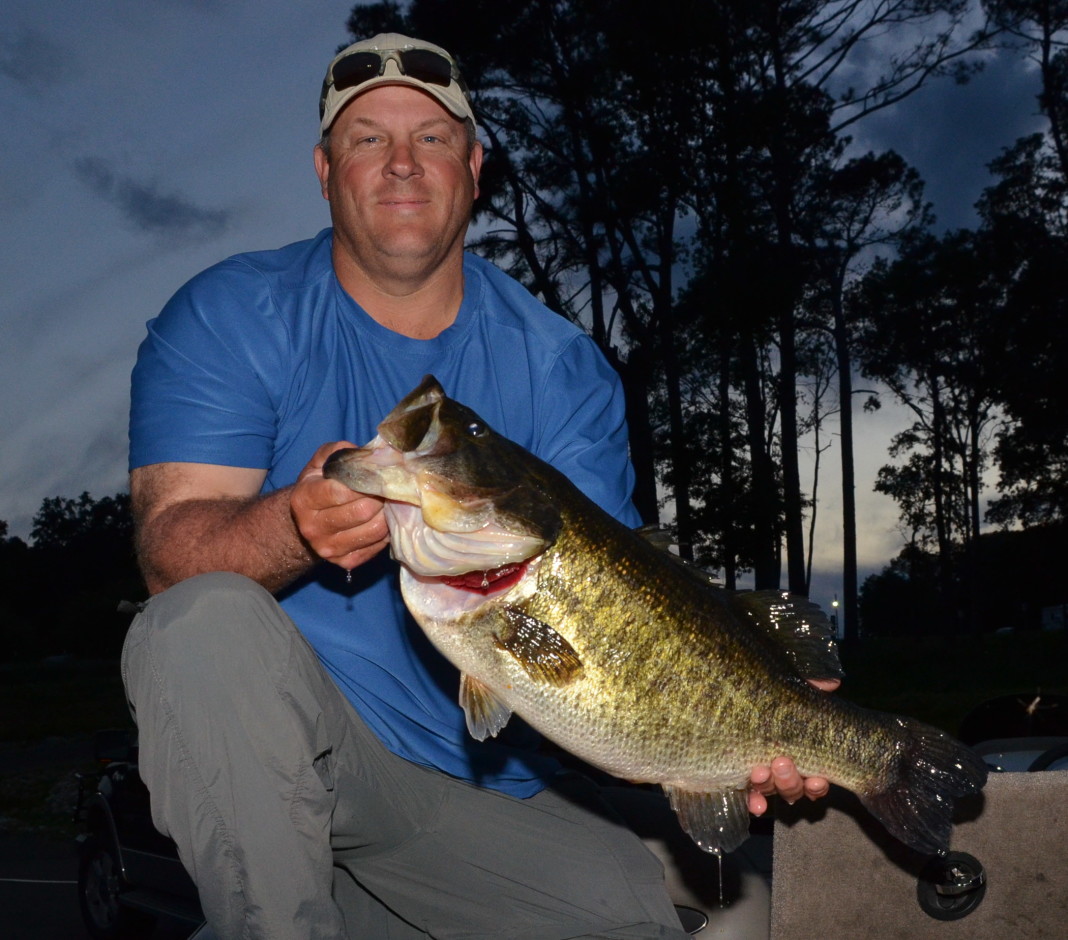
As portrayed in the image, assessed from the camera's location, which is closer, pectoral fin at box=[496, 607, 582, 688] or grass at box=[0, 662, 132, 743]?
pectoral fin at box=[496, 607, 582, 688]

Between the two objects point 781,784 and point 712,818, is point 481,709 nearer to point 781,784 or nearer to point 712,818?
point 712,818

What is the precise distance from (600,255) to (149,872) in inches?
813

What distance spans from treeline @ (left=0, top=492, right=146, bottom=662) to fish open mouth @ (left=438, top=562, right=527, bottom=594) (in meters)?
61.7

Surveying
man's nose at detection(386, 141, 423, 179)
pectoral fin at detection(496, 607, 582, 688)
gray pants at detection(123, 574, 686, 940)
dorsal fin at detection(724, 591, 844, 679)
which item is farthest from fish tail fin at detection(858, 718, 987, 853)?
man's nose at detection(386, 141, 423, 179)

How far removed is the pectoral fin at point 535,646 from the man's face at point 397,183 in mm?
1496

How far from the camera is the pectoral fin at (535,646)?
256cm

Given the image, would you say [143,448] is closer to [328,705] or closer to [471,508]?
[328,705]

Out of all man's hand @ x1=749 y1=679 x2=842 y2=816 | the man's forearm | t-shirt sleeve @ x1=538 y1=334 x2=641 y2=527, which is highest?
t-shirt sleeve @ x1=538 y1=334 x2=641 y2=527

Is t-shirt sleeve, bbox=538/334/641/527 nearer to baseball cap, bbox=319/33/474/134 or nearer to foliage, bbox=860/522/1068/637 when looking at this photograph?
baseball cap, bbox=319/33/474/134

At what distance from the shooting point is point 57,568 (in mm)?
81875

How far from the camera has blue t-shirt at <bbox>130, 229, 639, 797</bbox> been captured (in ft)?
10.6

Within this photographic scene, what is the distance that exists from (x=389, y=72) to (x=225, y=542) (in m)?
1.86

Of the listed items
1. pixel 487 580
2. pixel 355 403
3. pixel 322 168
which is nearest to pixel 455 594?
pixel 487 580

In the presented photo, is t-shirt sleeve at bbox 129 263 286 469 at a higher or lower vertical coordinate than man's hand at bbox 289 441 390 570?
higher
